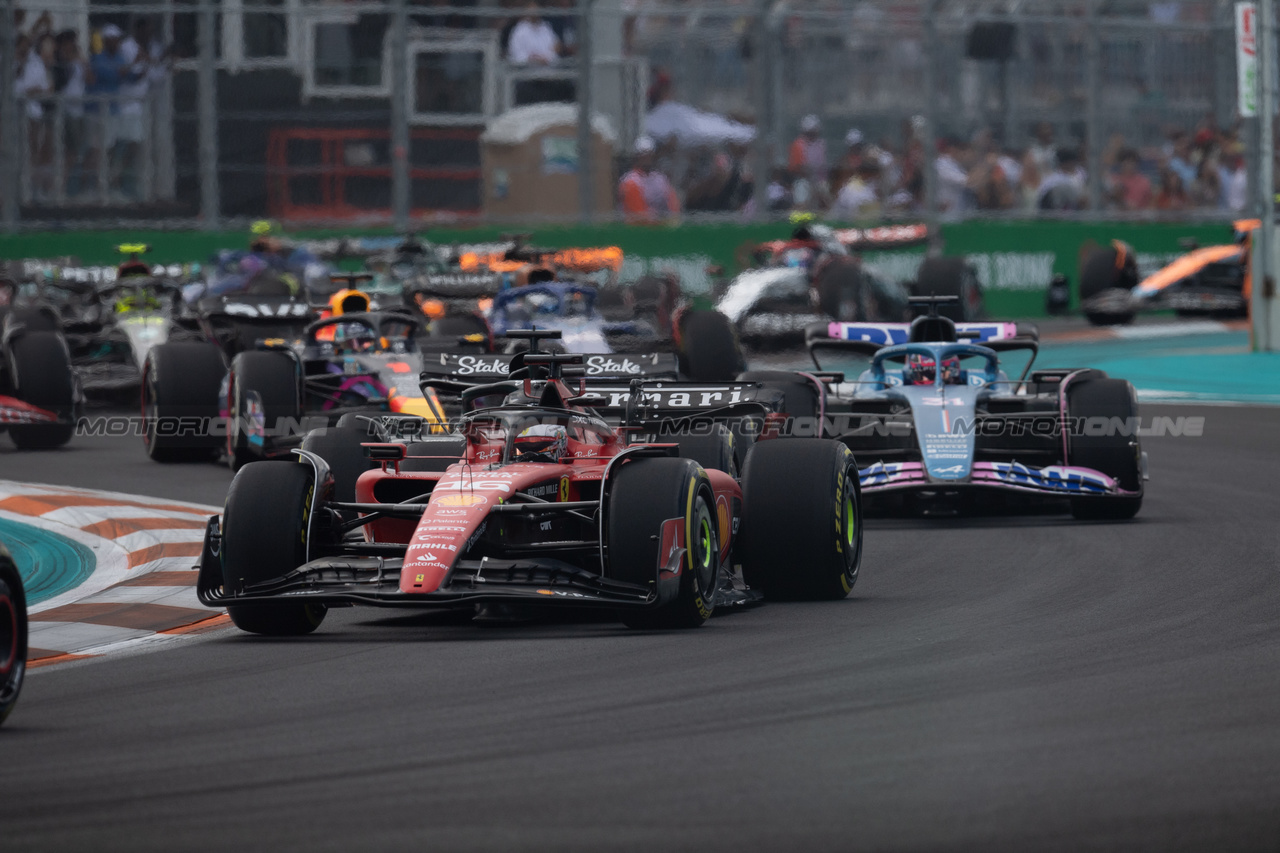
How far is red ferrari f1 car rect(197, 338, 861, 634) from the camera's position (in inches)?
307

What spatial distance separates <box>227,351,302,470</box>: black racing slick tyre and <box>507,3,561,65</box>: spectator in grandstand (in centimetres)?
1207

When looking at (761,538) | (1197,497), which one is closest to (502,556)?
(761,538)

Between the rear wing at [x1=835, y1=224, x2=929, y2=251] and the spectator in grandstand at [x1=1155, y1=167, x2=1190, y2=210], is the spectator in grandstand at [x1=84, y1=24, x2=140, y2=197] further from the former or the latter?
the spectator in grandstand at [x1=1155, y1=167, x2=1190, y2=210]

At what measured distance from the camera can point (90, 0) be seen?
24484 mm

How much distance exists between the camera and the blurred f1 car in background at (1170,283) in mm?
27078

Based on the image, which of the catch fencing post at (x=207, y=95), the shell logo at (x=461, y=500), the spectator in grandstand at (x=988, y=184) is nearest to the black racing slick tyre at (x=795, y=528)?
the shell logo at (x=461, y=500)

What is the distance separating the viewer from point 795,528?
898cm

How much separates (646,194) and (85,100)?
7.05 metres

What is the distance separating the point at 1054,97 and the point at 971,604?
65.0ft

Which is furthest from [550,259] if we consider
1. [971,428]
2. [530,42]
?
[971,428]

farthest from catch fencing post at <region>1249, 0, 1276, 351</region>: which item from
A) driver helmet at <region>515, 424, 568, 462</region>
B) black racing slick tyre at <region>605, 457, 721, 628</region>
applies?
black racing slick tyre at <region>605, 457, 721, 628</region>

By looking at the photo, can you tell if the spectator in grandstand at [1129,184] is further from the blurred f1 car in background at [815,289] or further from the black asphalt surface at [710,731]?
the black asphalt surface at [710,731]

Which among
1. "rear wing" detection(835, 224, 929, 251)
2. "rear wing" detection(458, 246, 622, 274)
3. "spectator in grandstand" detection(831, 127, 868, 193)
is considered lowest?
"rear wing" detection(458, 246, 622, 274)

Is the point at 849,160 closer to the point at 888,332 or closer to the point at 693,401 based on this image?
the point at 888,332
